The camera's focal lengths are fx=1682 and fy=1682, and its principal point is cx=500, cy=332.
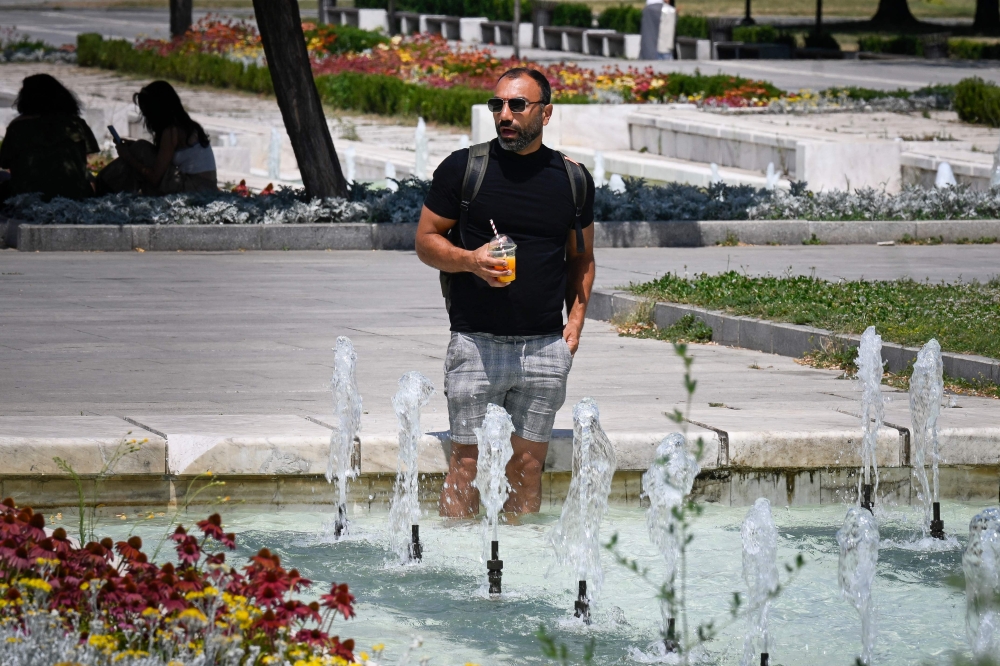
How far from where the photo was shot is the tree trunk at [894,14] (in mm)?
49250

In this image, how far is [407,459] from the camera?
634cm

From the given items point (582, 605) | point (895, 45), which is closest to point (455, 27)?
point (895, 45)

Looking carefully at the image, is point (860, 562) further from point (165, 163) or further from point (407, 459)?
point (165, 163)

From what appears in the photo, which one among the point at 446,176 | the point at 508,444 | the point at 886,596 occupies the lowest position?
the point at 886,596

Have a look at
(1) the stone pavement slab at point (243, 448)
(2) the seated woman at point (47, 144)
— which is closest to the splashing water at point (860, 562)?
(1) the stone pavement slab at point (243, 448)

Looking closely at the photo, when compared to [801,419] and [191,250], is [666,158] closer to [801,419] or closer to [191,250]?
[191,250]

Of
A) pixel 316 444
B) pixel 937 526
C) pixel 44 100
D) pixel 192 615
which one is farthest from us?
pixel 44 100

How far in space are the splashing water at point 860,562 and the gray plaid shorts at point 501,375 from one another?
1.26 metres

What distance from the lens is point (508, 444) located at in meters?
5.96

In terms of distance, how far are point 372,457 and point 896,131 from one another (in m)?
15.8

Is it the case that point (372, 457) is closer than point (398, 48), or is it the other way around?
point (372, 457)

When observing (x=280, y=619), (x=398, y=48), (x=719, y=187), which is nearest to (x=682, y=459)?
(x=280, y=619)

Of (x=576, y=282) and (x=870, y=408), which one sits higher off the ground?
(x=576, y=282)

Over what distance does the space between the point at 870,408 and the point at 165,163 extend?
27.0 feet
